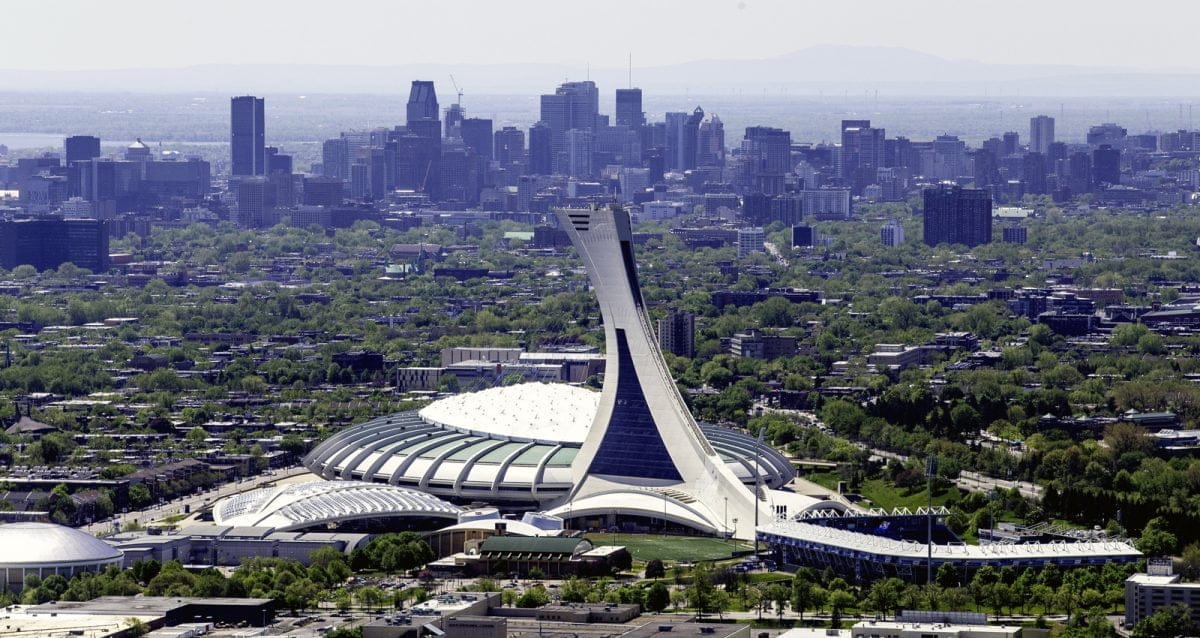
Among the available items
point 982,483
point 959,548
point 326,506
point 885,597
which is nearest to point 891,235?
point 982,483

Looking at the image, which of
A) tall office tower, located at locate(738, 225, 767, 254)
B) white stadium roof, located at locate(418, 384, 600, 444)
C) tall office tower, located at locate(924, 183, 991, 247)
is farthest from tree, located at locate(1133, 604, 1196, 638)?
tall office tower, located at locate(924, 183, 991, 247)

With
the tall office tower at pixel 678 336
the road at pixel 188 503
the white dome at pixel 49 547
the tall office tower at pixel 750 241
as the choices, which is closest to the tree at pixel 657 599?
the white dome at pixel 49 547

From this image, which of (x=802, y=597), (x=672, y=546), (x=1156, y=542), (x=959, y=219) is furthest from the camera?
(x=959, y=219)

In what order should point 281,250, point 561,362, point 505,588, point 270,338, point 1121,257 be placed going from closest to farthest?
point 505,588, point 561,362, point 270,338, point 1121,257, point 281,250

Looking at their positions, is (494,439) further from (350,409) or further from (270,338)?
(270,338)

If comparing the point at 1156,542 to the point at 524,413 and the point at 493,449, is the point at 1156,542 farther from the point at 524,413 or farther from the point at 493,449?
the point at 524,413

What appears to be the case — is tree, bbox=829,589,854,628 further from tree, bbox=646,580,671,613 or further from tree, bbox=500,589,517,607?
tree, bbox=500,589,517,607

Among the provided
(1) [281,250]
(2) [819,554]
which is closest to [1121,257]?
(1) [281,250]

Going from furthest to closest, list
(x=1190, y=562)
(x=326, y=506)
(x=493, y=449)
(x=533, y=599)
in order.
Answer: (x=493, y=449)
(x=326, y=506)
(x=1190, y=562)
(x=533, y=599)
